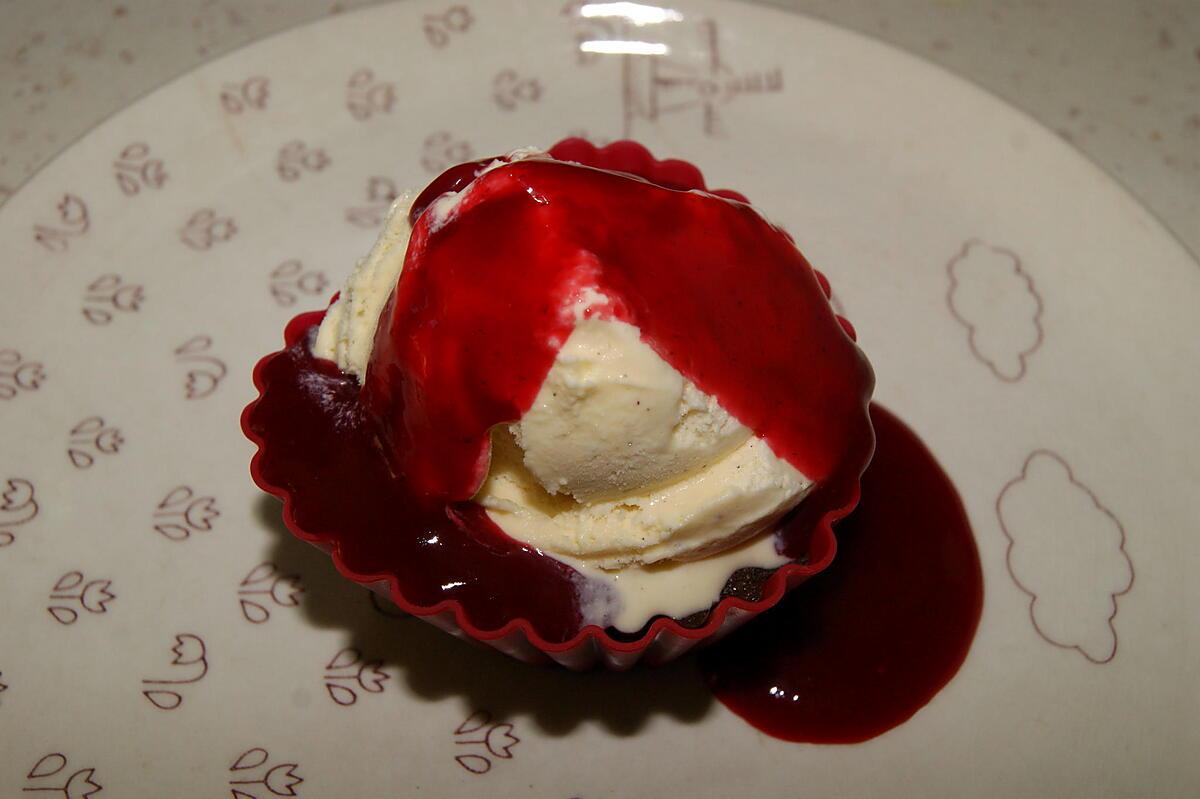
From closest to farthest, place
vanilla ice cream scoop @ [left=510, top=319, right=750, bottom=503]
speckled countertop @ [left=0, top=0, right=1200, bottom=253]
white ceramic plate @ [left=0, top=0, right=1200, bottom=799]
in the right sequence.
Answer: vanilla ice cream scoop @ [left=510, top=319, right=750, bottom=503]
white ceramic plate @ [left=0, top=0, right=1200, bottom=799]
speckled countertop @ [left=0, top=0, right=1200, bottom=253]

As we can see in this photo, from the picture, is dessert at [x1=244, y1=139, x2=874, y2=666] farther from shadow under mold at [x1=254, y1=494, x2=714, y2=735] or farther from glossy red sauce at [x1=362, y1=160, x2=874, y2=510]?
shadow under mold at [x1=254, y1=494, x2=714, y2=735]

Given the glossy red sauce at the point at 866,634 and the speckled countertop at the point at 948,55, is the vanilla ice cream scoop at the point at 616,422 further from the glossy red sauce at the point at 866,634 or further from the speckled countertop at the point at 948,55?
the speckled countertop at the point at 948,55

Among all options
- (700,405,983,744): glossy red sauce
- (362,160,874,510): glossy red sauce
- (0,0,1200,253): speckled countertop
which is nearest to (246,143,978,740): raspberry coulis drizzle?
(362,160,874,510): glossy red sauce

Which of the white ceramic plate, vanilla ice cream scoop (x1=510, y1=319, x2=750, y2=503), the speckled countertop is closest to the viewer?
vanilla ice cream scoop (x1=510, y1=319, x2=750, y2=503)

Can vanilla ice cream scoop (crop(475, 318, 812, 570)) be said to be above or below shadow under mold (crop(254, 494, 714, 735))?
above

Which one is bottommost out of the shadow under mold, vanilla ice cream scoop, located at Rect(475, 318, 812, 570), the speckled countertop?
the shadow under mold

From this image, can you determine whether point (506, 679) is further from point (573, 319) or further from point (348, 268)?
point (348, 268)
